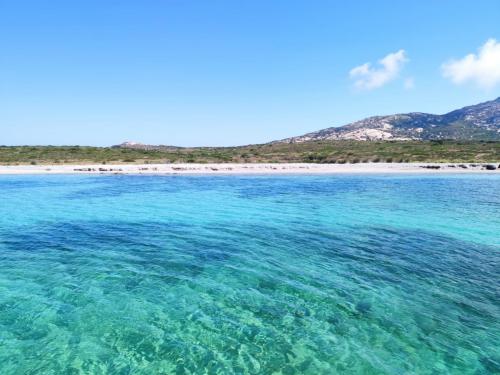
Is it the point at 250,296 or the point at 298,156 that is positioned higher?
the point at 298,156

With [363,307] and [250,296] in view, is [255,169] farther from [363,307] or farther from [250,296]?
[363,307]

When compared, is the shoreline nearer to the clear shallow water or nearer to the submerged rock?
the clear shallow water

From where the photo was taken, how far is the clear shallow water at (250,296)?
8.12 m

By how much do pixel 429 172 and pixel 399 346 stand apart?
6533cm

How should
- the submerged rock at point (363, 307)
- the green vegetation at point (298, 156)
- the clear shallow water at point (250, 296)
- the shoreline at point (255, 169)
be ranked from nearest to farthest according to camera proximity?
the clear shallow water at point (250, 296)
the submerged rock at point (363, 307)
the shoreline at point (255, 169)
the green vegetation at point (298, 156)

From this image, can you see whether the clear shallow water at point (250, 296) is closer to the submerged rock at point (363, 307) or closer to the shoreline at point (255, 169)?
the submerged rock at point (363, 307)

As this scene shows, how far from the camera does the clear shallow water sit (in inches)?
320

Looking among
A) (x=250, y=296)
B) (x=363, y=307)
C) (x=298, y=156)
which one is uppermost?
(x=298, y=156)

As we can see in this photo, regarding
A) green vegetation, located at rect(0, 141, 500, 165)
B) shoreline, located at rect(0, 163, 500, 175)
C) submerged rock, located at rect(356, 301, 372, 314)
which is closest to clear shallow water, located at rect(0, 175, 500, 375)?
submerged rock, located at rect(356, 301, 372, 314)

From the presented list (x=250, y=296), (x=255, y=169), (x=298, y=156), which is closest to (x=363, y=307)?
(x=250, y=296)

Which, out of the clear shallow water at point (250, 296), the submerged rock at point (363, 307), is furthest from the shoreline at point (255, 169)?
the submerged rock at point (363, 307)

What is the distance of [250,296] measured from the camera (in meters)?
11.4

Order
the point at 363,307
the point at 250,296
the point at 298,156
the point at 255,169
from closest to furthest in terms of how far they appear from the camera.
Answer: the point at 363,307 < the point at 250,296 < the point at 255,169 < the point at 298,156

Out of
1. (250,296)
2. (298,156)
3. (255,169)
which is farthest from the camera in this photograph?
(298,156)
